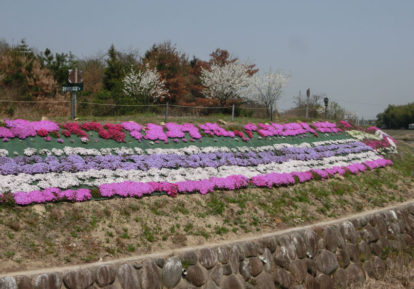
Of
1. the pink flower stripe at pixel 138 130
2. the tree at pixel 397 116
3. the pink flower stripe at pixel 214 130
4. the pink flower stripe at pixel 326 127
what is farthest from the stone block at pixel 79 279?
the tree at pixel 397 116

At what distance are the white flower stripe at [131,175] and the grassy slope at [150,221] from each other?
73 cm

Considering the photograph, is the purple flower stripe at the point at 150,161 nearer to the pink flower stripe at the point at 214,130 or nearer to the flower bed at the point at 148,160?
the flower bed at the point at 148,160

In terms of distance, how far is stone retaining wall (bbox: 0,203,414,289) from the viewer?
285 inches

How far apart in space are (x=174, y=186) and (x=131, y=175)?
1.19 metres

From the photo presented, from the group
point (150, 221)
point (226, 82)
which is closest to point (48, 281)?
point (150, 221)

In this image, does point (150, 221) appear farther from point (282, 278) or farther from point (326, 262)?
point (326, 262)

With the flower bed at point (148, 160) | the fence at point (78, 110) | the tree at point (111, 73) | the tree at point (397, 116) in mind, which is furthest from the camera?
the tree at point (397, 116)

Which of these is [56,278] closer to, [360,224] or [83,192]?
[83,192]

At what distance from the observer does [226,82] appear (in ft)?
118

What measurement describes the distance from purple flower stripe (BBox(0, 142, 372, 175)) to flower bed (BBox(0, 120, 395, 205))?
0.08 feet

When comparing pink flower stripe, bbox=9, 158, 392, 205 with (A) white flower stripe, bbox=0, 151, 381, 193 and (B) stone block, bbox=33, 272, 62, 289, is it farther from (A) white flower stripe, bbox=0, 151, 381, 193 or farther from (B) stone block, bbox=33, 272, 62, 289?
(B) stone block, bbox=33, 272, 62, 289

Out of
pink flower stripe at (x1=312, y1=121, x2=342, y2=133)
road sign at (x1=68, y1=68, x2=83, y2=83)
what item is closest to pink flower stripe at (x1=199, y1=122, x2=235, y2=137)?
road sign at (x1=68, y1=68, x2=83, y2=83)

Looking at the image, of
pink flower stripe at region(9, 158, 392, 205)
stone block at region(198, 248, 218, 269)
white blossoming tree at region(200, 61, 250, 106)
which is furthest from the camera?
white blossoming tree at region(200, 61, 250, 106)

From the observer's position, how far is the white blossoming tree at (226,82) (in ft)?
117
